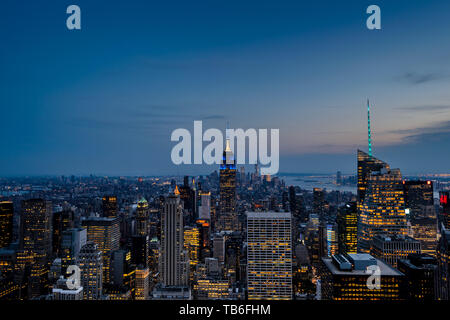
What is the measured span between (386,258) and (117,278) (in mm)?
14739

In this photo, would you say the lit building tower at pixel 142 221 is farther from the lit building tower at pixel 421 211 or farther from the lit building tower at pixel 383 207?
the lit building tower at pixel 421 211

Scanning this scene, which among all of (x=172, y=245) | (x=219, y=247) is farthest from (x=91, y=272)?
(x=219, y=247)

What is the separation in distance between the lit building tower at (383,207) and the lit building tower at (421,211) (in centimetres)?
73

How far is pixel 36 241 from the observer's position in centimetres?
A: 1639

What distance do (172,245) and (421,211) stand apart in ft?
53.1

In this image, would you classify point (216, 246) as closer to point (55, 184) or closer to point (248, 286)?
point (248, 286)

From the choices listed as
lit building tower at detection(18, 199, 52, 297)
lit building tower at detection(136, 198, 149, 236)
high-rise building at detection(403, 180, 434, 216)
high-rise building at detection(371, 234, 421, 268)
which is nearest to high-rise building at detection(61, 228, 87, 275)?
lit building tower at detection(18, 199, 52, 297)

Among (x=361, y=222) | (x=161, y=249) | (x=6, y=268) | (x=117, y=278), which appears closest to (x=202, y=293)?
(x=161, y=249)

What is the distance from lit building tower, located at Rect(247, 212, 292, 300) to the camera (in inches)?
612

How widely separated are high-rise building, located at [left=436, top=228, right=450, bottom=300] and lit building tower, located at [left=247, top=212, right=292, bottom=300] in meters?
7.71

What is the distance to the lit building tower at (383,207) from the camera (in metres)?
19.8

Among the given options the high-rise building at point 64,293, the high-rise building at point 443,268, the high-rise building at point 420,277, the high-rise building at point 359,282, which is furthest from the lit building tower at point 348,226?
the high-rise building at point 64,293

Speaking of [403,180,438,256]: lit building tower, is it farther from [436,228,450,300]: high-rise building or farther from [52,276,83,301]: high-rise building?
[52,276,83,301]: high-rise building
